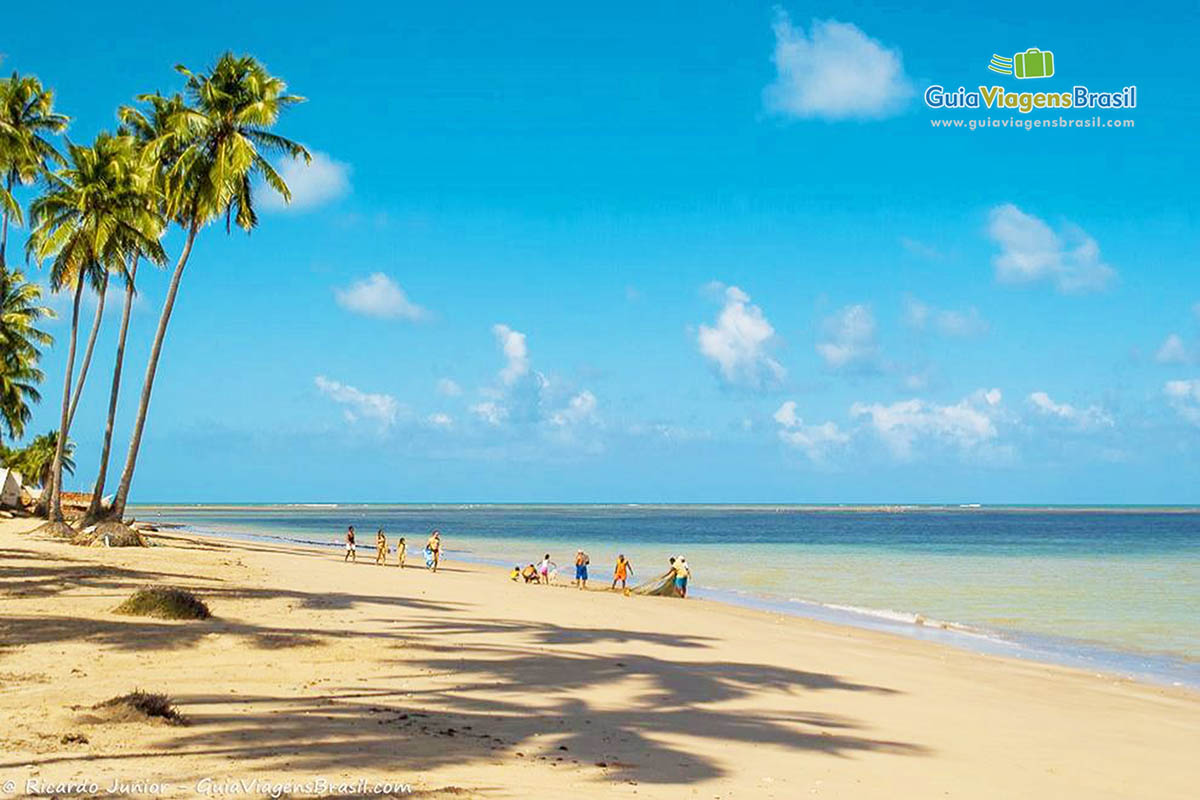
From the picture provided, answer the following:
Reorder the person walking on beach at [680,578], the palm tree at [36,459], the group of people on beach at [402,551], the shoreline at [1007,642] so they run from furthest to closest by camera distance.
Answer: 1. the palm tree at [36,459]
2. the group of people on beach at [402,551]
3. the person walking on beach at [680,578]
4. the shoreline at [1007,642]

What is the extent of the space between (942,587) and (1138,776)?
95.2ft

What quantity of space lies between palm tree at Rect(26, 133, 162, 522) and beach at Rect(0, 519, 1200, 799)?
2024cm

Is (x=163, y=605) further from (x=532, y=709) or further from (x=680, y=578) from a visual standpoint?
(x=680, y=578)

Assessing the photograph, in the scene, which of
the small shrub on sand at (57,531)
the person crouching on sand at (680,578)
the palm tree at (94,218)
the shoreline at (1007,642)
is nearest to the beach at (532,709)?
the shoreline at (1007,642)

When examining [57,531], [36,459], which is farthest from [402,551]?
[36,459]

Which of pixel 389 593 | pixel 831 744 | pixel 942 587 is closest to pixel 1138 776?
pixel 831 744

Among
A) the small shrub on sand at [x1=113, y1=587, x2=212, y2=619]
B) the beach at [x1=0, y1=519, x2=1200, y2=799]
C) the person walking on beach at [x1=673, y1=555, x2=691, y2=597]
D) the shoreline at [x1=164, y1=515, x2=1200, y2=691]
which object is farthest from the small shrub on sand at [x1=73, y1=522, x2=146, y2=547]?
the shoreline at [x1=164, y1=515, x2=1200, y2=691]

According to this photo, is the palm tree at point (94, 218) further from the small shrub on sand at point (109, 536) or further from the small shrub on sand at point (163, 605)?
the small shrub on sand at point (163, 605)

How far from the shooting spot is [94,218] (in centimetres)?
3659

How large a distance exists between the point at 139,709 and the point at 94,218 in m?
33.4

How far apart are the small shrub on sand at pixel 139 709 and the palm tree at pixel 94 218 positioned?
31018 mm

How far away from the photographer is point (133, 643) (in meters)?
12.8

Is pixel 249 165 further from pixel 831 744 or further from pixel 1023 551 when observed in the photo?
pixel 1023 551

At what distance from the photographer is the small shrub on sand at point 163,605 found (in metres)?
14.9
